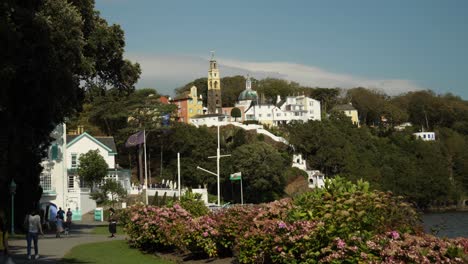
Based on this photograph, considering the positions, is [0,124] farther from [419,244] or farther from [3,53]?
[419,244]

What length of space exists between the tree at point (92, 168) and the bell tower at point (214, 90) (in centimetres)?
8512

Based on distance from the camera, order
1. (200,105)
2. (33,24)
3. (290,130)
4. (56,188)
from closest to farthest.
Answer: (33,24) → (56,188) → (290,130) → (200,105)

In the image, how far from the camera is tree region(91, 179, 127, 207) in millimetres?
66875

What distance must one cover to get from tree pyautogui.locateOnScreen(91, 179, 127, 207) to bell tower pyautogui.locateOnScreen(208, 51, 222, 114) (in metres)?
86.8

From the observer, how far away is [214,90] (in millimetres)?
158000

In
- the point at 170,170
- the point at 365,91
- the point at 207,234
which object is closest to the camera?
the point at 207,234

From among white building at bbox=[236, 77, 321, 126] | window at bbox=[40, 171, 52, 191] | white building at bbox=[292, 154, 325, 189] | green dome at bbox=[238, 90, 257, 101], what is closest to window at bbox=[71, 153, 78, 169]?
window at bbox=[40, 171, 52, 191]

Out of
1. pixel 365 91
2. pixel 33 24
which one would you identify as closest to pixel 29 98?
pixel 33 24

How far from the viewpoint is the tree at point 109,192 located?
2633 inches

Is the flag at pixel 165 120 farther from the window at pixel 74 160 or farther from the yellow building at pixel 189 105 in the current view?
the yellow building at pixel 189 105

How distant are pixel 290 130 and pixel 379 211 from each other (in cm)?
10277

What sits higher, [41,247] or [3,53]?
[3,53]

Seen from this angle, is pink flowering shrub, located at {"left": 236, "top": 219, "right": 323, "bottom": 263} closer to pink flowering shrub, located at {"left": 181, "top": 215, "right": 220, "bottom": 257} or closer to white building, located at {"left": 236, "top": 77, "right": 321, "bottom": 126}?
pink flowering shrub, located at {"left": 181, "top": 215, "right": 220, "bottom": 257}

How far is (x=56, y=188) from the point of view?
63438 mm
